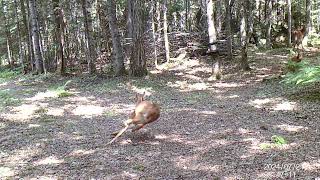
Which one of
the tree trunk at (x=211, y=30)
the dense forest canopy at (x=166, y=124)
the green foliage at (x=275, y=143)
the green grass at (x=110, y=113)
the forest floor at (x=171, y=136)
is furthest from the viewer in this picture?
the tree trunk at (x=211, y=30)

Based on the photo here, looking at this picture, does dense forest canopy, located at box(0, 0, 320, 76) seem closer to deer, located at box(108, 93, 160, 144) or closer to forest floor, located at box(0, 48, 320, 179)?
forest floor, located at box(0, 48, 320, 179)

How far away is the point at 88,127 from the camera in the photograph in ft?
29.8

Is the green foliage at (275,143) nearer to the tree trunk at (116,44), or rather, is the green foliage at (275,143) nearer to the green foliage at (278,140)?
the green foliage at (278,140)

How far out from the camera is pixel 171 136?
775 cm

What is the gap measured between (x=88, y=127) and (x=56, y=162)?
2622mm

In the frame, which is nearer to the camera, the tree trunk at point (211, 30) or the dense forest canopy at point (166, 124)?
the dense forest canopy at point (166, 124)

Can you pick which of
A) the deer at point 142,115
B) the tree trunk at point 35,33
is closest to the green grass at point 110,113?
the deer at point 142,115

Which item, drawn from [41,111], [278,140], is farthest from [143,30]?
[278,140]

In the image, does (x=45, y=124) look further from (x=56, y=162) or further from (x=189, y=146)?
(x=189, y=146)

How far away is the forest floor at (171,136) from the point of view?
576 cm

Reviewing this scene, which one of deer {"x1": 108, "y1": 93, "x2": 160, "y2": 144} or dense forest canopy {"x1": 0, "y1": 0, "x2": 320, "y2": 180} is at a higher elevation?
deer {"x1": 108, "y1": 93, "x2": 160, "y2": 144}

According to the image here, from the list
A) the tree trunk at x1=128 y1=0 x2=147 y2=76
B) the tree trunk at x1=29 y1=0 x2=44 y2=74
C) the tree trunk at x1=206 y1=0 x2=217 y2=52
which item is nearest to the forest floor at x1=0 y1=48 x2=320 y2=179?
the tree trunk at x1=206 y1=0 x2=217 y2=52

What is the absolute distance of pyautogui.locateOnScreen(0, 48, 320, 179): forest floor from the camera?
5758 millimetres

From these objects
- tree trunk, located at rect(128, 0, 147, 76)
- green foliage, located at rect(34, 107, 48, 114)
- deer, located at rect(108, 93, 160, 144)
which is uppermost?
tree trunk, located at rect(128, 0, 147, 76)
